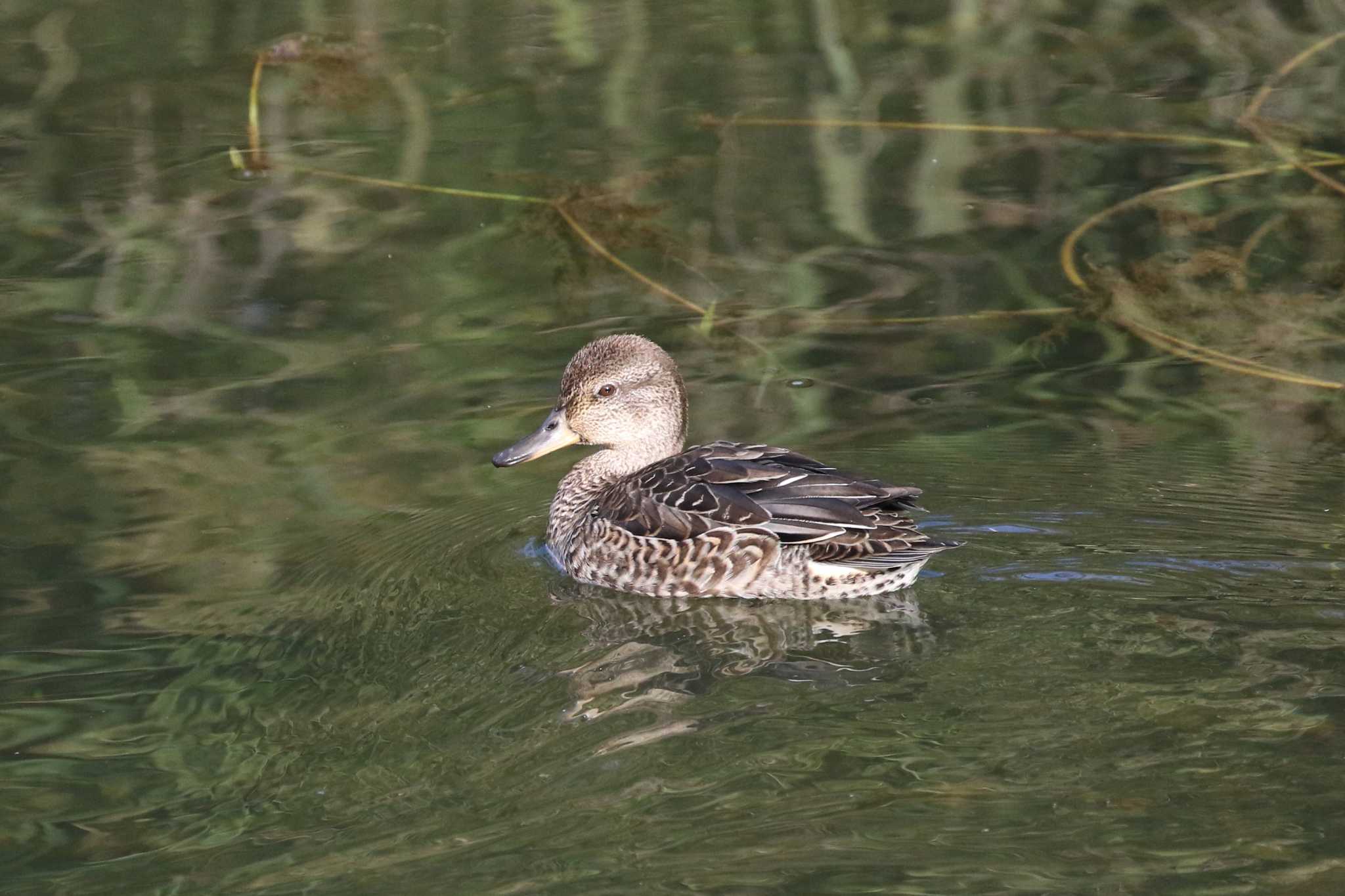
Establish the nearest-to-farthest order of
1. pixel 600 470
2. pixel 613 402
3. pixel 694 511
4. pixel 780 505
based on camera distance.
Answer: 1. pixel 780 505
2. pixel 694 511
3. pixel 613 402
4. pixel 600 470

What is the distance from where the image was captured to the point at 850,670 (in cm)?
575

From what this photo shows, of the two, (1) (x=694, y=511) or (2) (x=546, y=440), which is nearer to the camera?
(1) (x=694, y=511)

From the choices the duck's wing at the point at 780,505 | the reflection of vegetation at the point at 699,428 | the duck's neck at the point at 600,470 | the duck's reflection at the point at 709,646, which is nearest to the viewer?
the reflection of vegetation at the point at 699,428

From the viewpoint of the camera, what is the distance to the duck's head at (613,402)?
7398 millimetres

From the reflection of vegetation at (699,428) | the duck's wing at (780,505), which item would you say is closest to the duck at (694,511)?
the duck's wing at (780,505)

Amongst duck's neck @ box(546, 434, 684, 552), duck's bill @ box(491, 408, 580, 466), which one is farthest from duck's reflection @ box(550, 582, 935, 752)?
duck's bill @ box(491, 408, 580, 466)

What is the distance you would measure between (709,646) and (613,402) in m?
1.60

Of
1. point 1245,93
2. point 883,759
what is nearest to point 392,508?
point 883,759

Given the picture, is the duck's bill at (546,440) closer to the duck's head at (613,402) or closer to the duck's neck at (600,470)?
the duck's head at (613,402)

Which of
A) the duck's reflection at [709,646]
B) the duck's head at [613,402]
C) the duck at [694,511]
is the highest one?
the duck's head at [613,402]

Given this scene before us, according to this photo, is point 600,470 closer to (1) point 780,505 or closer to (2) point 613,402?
(2) point 613,402

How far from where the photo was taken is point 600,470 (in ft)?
24.9

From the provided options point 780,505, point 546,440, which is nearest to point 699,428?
point 546,440

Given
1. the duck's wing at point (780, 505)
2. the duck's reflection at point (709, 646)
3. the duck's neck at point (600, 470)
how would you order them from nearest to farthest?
the duck's reflection at point (709, 646)
the duck's wing at point (780, 505)
the duck's neck at point (600, 470)
